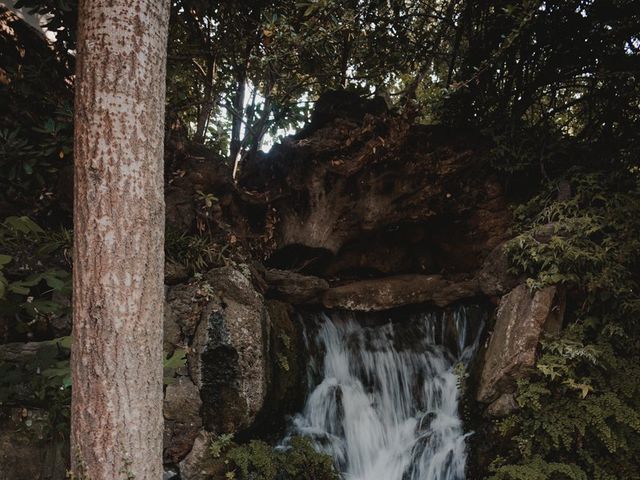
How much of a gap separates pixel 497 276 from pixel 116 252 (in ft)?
16.1

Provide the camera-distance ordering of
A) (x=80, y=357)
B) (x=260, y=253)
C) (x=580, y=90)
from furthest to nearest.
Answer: (x=580, y=90)
(x=260, y=253)
(x=80, y=357)

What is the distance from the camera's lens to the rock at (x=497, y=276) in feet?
18.3

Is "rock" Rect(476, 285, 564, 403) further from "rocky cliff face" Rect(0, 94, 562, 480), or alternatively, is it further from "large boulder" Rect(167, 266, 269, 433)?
"large boulder" Rect(167, 266, 269, 433)

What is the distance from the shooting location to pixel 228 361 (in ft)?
15.0

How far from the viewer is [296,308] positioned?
6.39 m

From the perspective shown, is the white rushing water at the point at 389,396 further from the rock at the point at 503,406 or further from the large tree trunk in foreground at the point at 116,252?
the large tree trunk in foreground at the point at 116,252

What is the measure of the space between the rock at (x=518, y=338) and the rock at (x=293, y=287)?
2487 millimetres

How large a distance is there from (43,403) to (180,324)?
138cm

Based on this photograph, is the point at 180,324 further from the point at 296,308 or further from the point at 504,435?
the point at 504,435

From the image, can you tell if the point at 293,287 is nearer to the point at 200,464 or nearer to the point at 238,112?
the point at 200,464

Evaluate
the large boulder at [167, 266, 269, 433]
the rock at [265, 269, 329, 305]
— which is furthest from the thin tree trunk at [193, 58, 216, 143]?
the large boulder at [167, 266, 269, 433]

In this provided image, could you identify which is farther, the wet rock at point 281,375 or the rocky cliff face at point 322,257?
the wet rock at point 281,375

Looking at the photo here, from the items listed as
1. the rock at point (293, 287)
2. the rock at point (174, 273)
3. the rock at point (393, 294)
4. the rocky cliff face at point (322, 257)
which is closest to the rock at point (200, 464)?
the rocky cliff face at point (322, 257)

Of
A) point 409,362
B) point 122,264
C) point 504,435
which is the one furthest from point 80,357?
point 409,362
